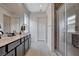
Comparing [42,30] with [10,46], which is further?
[42,30]

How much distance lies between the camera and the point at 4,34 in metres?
2.64

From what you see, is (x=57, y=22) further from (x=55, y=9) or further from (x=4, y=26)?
(x=4, y=26)

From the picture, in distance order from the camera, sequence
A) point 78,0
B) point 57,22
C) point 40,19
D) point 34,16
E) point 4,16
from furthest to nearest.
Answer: point 40,19 → point 34,16 → point 57,22 → point 4,16 → point 78,0

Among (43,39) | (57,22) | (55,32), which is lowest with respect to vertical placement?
(43,39)

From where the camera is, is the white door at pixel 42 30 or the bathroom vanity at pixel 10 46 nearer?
the bathroom vanity at pixel 10 46

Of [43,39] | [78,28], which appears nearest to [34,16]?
[43,39]

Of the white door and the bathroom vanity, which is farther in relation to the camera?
the white door

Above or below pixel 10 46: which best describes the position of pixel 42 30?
above

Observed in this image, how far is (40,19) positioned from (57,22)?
4.59ft

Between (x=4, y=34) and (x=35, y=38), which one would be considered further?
(x=35, y=38)

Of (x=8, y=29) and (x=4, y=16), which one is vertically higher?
(x=4, y=16)

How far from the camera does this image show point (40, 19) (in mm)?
5566

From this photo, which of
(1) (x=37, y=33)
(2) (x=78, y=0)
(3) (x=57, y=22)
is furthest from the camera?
(1) (x=37, y=33)

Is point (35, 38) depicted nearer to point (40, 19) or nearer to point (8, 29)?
point (40, 19)
